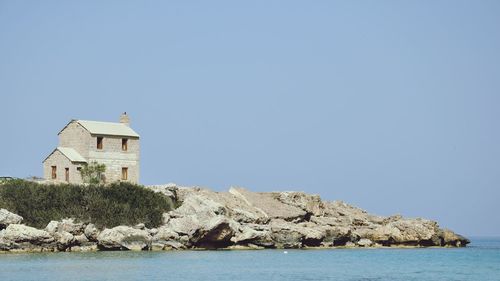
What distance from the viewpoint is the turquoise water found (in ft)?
130

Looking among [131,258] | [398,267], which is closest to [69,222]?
[131,258]

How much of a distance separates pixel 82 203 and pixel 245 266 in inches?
626

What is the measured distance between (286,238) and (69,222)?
14.1 m

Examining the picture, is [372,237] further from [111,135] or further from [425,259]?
[111,135]

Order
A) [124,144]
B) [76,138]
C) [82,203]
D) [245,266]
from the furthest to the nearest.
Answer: [124,144], [76,138], [82,203], [245,266]

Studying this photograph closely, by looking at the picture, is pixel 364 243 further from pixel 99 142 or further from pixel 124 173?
pixel 99 142

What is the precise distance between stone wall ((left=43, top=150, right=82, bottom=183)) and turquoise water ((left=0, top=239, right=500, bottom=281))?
11.7 m

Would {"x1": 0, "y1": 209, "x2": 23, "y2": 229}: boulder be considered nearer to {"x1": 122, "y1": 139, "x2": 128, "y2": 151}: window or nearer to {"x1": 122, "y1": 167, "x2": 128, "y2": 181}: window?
{"x1": 122, "y1": 167, "x2": 128, "y2": 181}: window

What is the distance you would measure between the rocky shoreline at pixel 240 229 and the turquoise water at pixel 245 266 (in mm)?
1950

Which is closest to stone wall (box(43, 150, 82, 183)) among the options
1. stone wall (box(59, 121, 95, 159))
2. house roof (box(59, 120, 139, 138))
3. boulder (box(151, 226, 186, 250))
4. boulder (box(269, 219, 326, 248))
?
stone wall (box(59, 121, 95, 159))

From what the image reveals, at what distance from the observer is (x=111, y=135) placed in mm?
63562

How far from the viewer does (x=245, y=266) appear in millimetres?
44906

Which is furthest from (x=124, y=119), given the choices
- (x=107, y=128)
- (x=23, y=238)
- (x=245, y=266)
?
(x=245, y=266)

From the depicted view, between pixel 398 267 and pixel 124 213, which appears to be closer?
pixel 398 267
